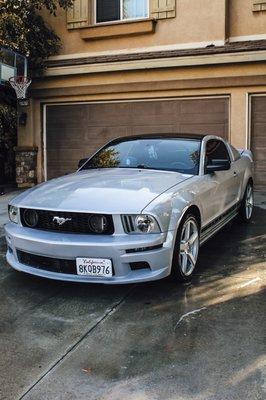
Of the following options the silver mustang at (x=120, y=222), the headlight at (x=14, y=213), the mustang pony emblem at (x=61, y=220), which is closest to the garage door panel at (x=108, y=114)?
the silver mustang at (x=120, y=222)

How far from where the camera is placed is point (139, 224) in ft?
14.3

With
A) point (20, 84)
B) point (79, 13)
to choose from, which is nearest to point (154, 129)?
point (20, 84)

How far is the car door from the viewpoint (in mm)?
5613

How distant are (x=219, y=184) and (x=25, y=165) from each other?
7.89 metres

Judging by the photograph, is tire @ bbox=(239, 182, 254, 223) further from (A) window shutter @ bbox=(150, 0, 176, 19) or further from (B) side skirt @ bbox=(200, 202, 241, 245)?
(A) window shutter @ bbox=(150, 0, 176, 19)

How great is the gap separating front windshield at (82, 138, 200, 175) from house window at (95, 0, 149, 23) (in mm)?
6559

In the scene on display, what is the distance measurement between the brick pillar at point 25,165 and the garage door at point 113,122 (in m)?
0.38

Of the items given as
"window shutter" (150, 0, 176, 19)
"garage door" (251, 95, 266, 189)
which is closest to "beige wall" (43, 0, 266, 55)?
"window shutter" (150, 0, 176, 19)

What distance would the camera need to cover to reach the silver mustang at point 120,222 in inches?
171

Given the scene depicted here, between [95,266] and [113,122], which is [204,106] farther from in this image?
[95,266]

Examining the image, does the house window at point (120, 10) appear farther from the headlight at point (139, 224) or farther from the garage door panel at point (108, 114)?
the headlight at point (139, 224)

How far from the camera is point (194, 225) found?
16.6 ft

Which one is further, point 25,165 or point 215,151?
point 25,165

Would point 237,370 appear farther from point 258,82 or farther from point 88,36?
point 88,36
